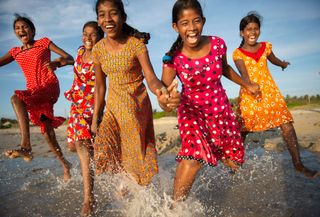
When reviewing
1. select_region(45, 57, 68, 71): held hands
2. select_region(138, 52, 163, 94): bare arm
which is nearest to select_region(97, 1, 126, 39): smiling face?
select_region(138, 52, 163, 94): bare arm

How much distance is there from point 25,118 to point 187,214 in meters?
2.49

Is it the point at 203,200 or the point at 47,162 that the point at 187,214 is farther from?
the point at 47,162

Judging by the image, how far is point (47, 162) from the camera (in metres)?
6.47

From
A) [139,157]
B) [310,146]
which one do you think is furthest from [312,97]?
[139,157]

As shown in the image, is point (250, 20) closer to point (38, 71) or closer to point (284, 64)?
point (284, 64)

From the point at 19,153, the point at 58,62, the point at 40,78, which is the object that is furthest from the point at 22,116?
the point at 58,62

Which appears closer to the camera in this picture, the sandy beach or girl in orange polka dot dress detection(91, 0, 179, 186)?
the sandy beach

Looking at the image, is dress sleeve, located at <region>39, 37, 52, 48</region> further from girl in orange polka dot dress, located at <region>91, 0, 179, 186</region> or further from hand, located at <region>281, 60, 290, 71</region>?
hand, located at <region>281, 60, 290, 71</region>

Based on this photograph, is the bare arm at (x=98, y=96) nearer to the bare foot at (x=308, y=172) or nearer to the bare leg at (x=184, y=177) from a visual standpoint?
the bare leg at (x=184, y=177)

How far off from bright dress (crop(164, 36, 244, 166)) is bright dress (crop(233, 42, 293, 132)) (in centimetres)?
114

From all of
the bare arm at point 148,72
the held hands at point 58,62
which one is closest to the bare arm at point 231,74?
the bare arm at point 148,72

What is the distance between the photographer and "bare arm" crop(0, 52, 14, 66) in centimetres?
469

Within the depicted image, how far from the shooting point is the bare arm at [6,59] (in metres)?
4.69

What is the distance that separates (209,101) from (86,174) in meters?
1.59
